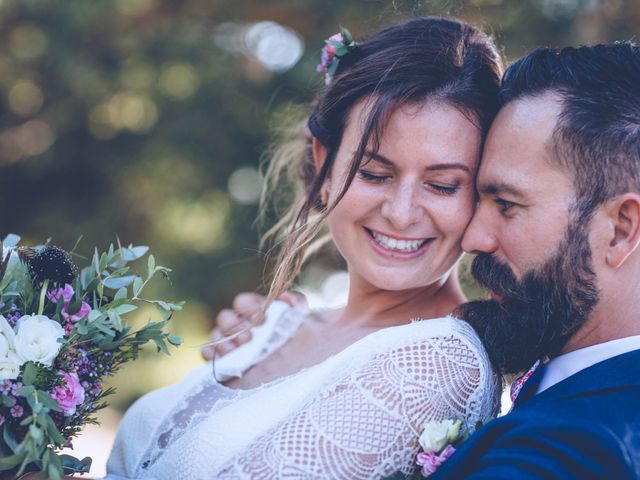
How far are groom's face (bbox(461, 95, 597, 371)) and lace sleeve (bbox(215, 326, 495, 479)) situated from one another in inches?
8.4

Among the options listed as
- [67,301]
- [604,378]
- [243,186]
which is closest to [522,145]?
[604,378]

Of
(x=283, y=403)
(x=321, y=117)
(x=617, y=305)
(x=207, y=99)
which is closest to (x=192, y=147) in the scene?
(x=207, y=99)

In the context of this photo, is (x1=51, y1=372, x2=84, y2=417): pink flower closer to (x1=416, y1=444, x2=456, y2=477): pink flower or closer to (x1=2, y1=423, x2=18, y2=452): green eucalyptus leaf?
(x1=2, y1=423, x2=18, y2=452): green eucalyptus leaf

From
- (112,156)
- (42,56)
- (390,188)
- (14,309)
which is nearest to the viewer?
(14,309)

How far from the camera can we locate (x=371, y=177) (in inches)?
109

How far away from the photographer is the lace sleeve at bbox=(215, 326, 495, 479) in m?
2.26

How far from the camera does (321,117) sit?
298cm

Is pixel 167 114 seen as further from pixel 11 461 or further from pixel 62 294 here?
pixel 11 461

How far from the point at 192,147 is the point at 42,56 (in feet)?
4.02

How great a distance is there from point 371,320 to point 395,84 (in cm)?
88

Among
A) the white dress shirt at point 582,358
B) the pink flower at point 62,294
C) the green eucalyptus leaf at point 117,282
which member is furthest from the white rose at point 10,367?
the white dress shirt at point 582,358

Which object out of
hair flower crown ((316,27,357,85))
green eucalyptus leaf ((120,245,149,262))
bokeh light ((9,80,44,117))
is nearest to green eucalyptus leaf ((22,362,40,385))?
green eucalyptus leaf ((120,245,149,262))

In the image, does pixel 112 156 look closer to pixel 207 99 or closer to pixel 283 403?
pixel 207 99

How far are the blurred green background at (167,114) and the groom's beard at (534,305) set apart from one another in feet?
10.6
